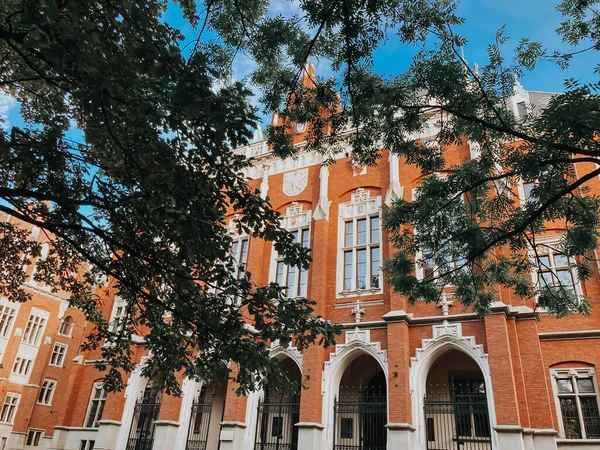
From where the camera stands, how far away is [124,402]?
19.4 metres

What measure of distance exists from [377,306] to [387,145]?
8.18 m

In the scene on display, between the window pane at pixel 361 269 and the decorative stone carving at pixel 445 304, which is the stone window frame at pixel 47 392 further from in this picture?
the decorative stone carving at pixel 445 304

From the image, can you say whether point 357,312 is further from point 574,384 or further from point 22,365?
point 22,365

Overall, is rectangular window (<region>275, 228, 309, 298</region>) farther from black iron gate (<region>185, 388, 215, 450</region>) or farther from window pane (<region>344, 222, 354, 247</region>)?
black iron gate (<region>185, 388, 215, 450</region>)

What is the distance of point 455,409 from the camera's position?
43.9 feet

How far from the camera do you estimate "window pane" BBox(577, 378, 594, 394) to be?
13383mm

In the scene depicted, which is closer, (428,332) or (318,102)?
(318,102)

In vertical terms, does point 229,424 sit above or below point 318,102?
below

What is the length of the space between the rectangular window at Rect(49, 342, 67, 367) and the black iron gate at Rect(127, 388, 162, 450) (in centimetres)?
1255

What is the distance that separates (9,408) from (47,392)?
223 centimetres

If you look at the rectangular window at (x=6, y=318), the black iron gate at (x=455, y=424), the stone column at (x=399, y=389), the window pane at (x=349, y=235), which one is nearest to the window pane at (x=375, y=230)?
the window pane at (x=349, y=235)

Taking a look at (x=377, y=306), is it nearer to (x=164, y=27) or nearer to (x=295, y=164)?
(x=295, y=164)

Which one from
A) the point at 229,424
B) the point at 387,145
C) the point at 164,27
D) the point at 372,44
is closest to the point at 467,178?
the point at 387,145

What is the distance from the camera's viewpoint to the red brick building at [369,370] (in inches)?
524
